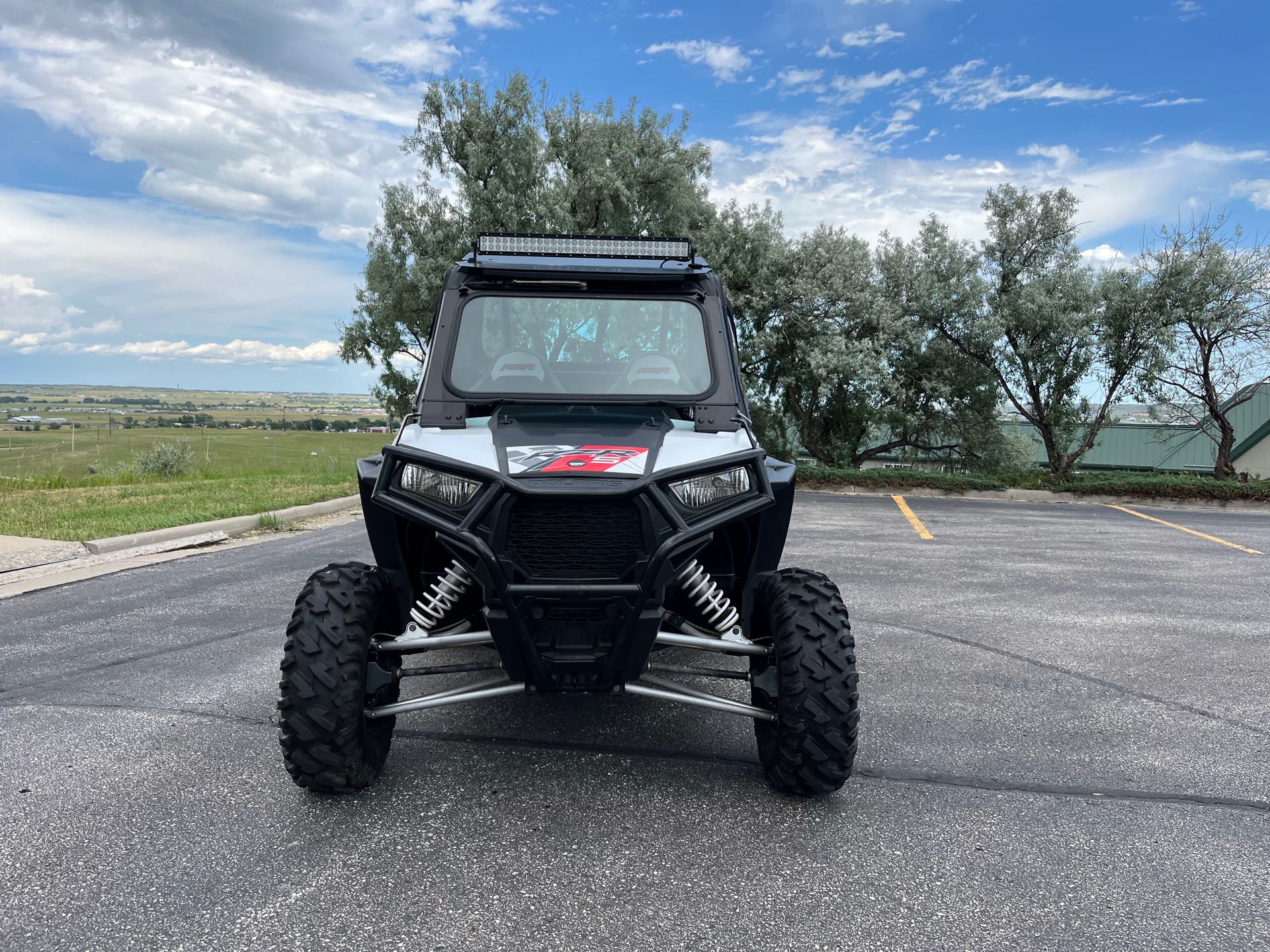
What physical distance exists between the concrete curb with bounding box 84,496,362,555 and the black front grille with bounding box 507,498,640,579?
7268mm

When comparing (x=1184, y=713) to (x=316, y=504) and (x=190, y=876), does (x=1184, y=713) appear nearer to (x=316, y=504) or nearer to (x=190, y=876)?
(x=190, y=876)

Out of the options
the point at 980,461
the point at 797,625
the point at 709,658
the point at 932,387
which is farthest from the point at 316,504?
the point at 980,461

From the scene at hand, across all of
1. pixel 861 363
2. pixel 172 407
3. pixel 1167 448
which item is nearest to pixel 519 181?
pixel 861 363

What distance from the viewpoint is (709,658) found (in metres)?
5.46

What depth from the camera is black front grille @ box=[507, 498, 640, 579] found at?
313cm

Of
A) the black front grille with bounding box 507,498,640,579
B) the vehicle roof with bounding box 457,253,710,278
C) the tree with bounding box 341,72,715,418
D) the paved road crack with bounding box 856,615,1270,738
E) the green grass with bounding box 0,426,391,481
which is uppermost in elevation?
the tree with bounding box 341,72,715,418

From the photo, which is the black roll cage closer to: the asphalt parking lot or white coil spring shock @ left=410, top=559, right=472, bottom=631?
white coil spring shock @ left=410, top=559, right=472, bottom=631

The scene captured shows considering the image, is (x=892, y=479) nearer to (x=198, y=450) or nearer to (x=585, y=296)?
(x=585, y=296)

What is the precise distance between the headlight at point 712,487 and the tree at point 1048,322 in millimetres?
17186

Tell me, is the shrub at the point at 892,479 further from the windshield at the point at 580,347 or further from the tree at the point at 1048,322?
the windshield at the point at 580,347

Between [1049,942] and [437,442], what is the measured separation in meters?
2.75

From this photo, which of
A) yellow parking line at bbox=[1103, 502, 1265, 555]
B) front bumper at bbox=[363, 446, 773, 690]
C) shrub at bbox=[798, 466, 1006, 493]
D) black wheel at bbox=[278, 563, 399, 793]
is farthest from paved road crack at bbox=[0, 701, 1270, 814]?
shrub at bbox=[798, 466, 1006, 493]

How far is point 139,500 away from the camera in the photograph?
12.4 metres

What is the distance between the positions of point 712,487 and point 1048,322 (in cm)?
1804
